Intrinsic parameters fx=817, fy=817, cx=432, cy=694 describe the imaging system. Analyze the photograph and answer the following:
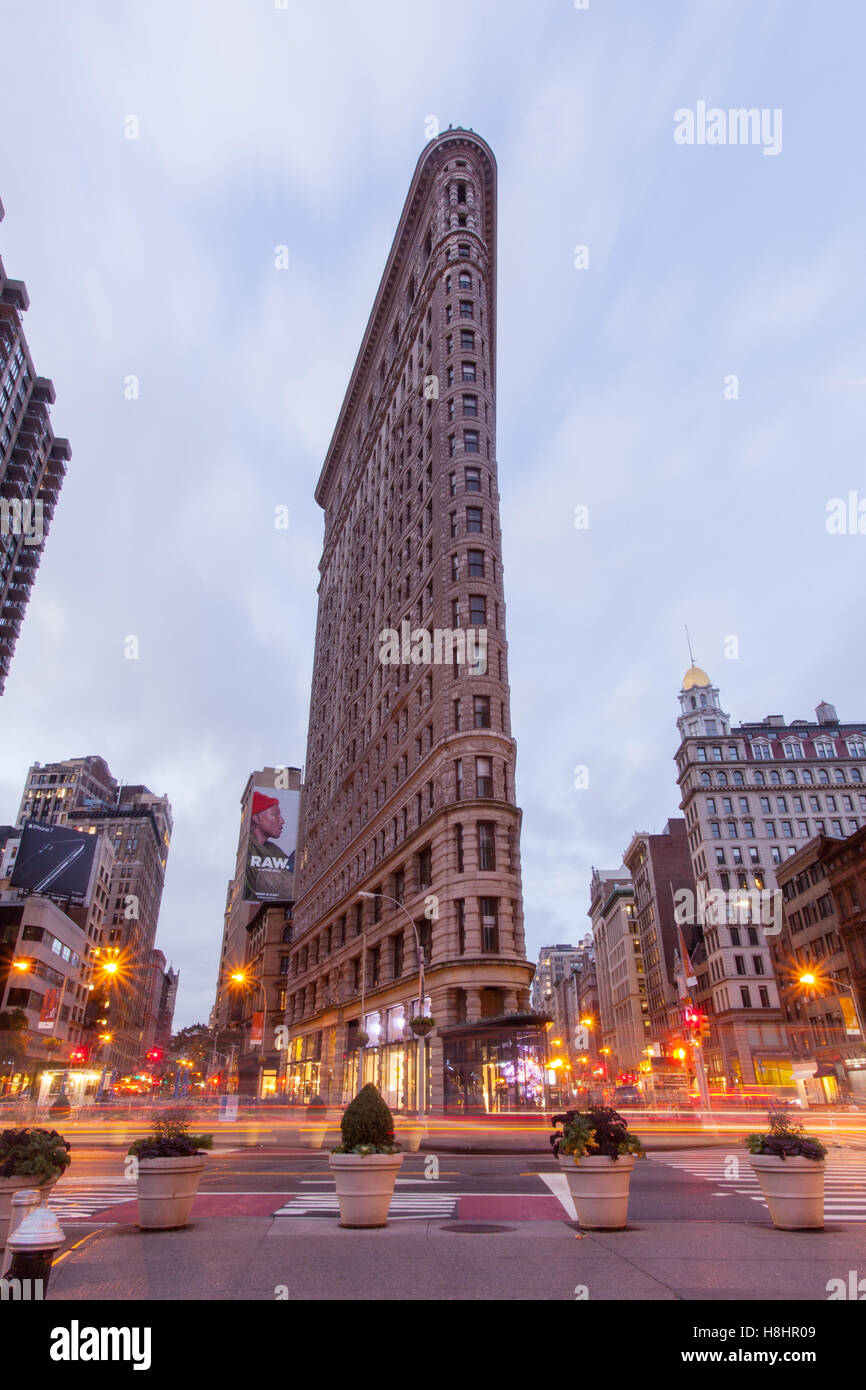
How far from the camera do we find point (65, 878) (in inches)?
4021

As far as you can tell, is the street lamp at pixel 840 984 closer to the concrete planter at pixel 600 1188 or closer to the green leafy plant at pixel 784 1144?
the green leafy plant at pixel 784 1144

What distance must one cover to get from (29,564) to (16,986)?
52.1 meters

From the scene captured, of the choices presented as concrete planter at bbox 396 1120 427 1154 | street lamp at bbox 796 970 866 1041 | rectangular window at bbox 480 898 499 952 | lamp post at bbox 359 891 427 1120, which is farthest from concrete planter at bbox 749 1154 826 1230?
street lamp at bbox 796 970 866 1041

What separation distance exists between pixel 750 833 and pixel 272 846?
227ft

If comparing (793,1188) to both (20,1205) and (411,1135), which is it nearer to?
(20,1205)

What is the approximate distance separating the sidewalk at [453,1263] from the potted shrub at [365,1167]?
243 mm

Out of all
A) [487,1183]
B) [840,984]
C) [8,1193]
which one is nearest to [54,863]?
[840,984]

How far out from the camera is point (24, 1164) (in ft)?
26.5

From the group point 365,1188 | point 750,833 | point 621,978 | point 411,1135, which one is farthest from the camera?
point 621,978

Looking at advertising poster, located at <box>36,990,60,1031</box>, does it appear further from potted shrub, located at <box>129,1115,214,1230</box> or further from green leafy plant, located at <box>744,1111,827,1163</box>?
green leafy plant, located at <box>744,1111,827,1163</box>

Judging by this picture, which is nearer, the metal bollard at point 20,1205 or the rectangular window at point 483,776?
the metal bollard at point 20,1205

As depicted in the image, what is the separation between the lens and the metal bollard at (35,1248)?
5836mm

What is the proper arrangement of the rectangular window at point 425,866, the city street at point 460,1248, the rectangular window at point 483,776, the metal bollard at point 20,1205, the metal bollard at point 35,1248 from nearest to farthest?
the metal bollard at point 35,1248 → the city street at point 460,1248 → the metal bollard at point 20,1205 → the rectangular window at point 483,776 → the rectangular window at point 425,866

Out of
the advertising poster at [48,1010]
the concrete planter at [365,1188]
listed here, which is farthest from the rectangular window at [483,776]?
the advertising poster at [48,1010]
